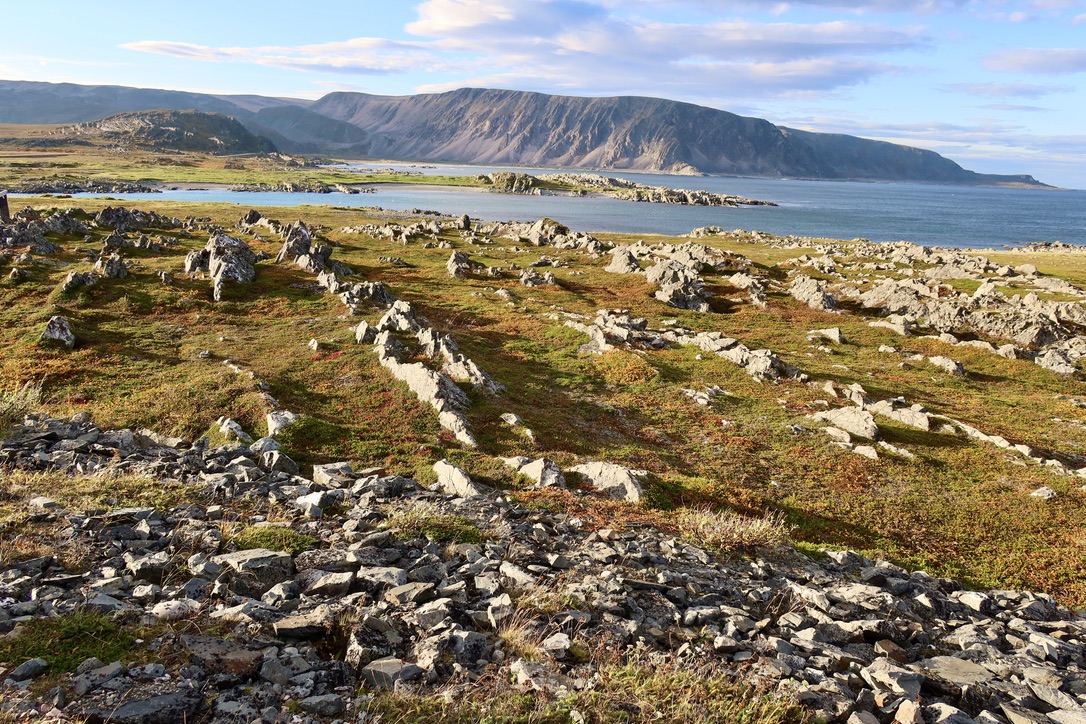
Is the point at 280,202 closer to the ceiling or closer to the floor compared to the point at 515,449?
closer to the ceiling

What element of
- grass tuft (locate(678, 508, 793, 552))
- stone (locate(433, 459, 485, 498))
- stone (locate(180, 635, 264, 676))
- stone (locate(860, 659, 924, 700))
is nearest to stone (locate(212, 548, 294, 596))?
stone (locate(180, 635, 264, 676))

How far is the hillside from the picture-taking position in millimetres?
8977

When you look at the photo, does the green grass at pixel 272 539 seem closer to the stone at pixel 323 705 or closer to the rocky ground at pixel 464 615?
the rocky ground at pixel 464 615

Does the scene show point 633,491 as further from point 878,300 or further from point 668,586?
point 878,300

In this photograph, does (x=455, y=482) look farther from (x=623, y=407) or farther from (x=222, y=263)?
(x=222, y=263)

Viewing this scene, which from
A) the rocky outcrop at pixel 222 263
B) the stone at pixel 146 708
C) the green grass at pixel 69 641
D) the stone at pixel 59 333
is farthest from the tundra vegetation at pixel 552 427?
the stone at pixel 146 708

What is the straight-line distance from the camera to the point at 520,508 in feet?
60.0

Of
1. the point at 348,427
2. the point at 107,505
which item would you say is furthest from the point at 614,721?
the point at 348,427

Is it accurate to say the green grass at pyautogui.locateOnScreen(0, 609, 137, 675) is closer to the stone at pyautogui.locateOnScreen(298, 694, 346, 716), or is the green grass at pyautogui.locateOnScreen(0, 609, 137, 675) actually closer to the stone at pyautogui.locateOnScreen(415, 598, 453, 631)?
the stone at pyautogui.locateOnScreen(298, 694, 346, 716)

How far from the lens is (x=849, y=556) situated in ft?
56.7

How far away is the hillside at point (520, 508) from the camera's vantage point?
8977mm

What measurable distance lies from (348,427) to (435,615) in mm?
16822

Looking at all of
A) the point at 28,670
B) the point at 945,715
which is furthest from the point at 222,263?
the point at 945,715

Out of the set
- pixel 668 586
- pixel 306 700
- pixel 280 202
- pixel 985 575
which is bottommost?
pixel 985 575
